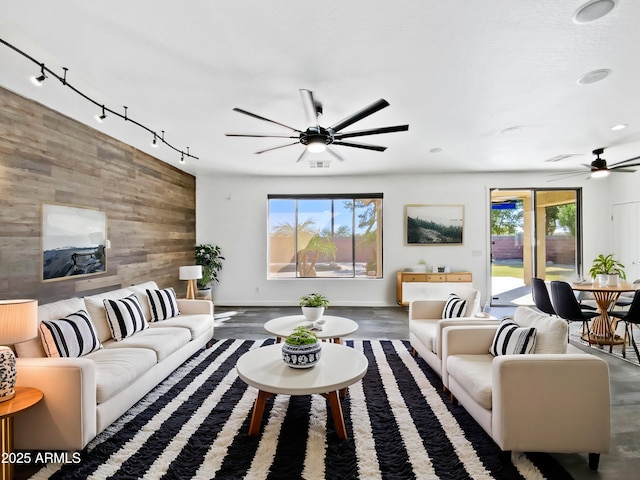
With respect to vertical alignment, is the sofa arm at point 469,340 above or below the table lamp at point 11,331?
below

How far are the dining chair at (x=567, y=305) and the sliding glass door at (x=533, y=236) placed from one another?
264 cm

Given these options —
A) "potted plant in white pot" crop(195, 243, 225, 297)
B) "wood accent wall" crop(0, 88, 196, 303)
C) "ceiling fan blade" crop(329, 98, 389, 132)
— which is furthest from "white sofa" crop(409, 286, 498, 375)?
"potted plant in white pot" crop(195, 243, 225, 297)

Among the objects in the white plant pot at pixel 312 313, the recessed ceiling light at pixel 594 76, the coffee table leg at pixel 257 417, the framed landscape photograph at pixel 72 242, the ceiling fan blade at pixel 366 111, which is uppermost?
the recessed ceiling light at pixel 594 76

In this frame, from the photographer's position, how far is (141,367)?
108 inches

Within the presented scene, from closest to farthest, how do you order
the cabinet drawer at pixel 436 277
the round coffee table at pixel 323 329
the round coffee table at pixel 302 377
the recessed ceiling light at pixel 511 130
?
the round coffee table at pixel 302 377
the round coffee table at pixel 323 329
the recessed ceiling light at pixel 511 130
the cabinet drawer at pixel 436 277

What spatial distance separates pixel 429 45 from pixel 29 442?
3611 millimetres

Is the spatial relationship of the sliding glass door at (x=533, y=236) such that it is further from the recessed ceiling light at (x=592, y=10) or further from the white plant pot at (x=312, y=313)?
the recessed ceiling light at (x=592, y=10)

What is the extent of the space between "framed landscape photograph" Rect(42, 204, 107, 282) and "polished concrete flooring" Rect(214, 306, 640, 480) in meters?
1.86

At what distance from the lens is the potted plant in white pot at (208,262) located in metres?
6.75

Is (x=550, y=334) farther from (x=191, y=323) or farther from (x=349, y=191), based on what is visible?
(x=349, y=191)

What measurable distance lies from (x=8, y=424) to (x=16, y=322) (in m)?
0.55

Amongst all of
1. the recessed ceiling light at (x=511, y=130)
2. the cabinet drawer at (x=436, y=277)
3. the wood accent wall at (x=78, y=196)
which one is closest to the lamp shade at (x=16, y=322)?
the wood accent wall at (x=78, y=196)

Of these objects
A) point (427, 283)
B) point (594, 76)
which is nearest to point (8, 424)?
point (594, 76)

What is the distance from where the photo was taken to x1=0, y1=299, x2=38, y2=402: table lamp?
75.5 inches
